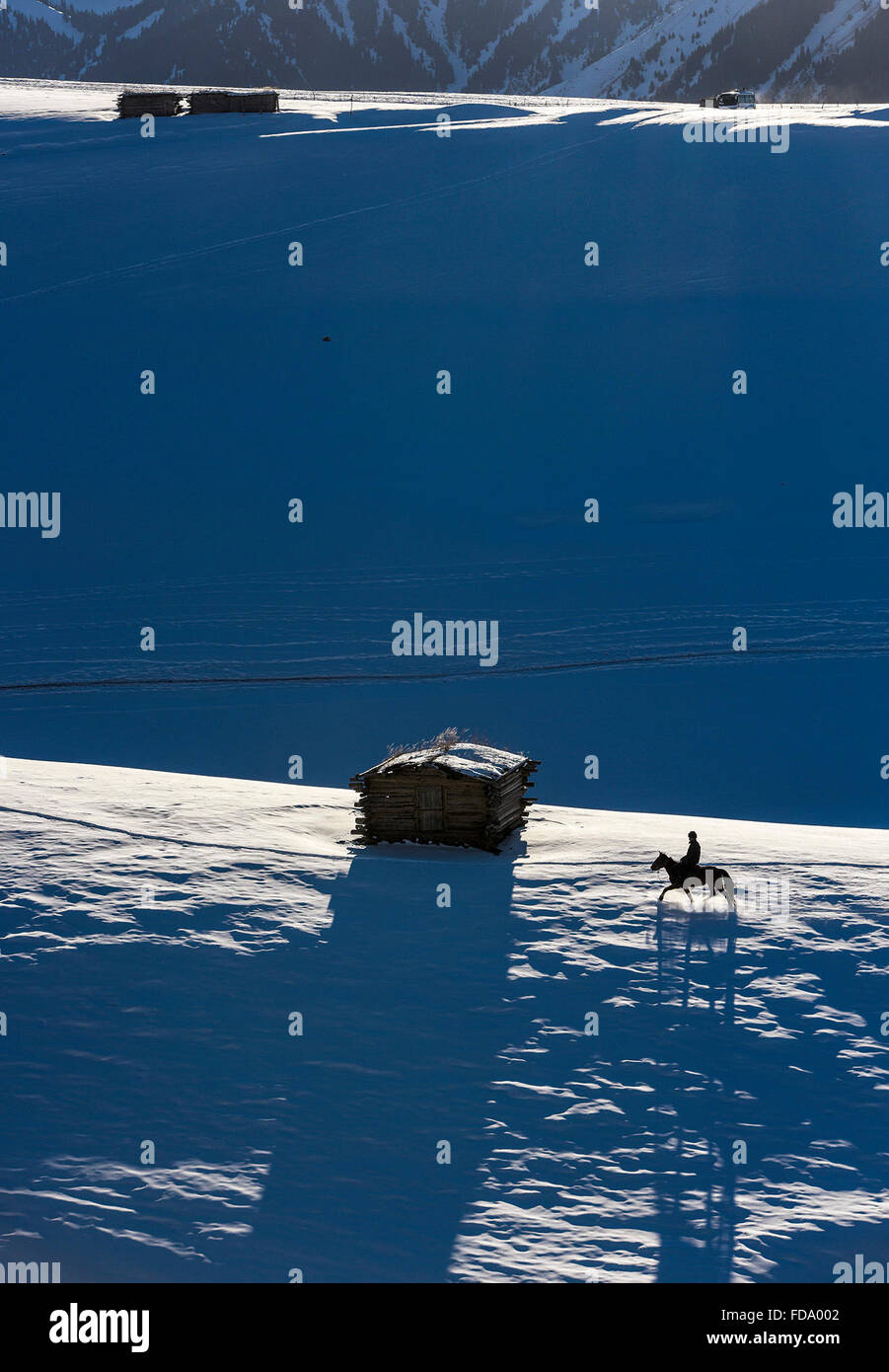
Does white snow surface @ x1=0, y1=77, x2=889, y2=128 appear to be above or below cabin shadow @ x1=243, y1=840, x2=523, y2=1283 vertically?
above

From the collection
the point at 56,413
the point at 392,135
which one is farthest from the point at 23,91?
the point at 56,413

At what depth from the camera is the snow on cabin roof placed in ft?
33.1

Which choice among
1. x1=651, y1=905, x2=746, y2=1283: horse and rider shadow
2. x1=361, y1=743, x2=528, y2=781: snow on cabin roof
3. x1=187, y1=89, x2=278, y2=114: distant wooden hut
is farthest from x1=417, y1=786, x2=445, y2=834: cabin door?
x1=187, y1=89, x2=278, y2=114: distant wooden hut

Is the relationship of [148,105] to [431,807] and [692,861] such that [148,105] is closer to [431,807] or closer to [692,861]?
[431,807]

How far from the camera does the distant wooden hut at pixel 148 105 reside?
35.2m

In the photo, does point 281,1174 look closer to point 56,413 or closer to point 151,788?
point 151,788

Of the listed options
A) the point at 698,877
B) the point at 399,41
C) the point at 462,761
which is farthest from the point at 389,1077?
the point at 399,41

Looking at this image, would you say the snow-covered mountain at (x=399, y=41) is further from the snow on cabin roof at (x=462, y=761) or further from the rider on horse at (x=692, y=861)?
the rider on horse at (x=692, y=861)

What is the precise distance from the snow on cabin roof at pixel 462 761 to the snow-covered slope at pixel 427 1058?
0.69m

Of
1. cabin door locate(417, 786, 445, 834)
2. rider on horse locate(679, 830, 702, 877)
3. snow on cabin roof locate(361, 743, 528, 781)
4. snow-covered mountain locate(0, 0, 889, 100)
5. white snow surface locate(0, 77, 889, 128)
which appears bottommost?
rider on horse locate(679, 830, 702, 877)

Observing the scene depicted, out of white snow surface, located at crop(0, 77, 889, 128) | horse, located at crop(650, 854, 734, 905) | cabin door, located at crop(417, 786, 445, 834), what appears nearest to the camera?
horse, located at crop(650, 854, 734, 905)

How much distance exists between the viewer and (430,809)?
33.7 ft

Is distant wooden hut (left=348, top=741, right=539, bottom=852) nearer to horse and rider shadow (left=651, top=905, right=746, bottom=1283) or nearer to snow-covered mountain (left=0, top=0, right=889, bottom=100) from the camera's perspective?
horse and rider shadow (left=651, top=905, right=746, bottom=1283)
